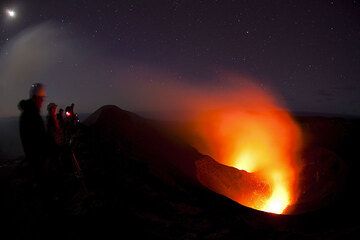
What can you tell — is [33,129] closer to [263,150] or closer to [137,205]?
[137,205]

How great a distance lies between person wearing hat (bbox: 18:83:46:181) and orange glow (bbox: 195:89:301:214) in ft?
77.9

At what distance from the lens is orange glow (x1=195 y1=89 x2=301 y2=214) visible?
3191cm

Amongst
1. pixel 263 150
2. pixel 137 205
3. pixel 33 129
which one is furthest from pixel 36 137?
pixel 263 150

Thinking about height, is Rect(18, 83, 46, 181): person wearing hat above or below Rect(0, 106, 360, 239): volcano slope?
above

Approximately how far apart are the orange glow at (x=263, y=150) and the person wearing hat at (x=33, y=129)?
23.7 metres

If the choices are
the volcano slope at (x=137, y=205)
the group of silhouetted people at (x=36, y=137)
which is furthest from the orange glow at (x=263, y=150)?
the group of silhouetted people at (x=36, y=137)

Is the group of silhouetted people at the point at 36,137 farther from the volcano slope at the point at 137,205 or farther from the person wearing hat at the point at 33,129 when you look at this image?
the volcano slope at the point at 137,205

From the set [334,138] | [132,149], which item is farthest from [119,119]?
[334,138]

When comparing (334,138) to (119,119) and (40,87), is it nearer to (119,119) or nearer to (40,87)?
(119,119)

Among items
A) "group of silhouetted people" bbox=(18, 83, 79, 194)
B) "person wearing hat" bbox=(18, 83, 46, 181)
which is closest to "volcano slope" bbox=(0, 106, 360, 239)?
"group of silhouetted people" bbox=(18, 83, 79, 194)

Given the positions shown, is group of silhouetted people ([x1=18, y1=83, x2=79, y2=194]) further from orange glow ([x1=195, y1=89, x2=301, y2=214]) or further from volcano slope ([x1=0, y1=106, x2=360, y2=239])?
orange glow ([x1=195, y1=89, x2=301, y2=214])

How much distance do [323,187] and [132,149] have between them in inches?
754

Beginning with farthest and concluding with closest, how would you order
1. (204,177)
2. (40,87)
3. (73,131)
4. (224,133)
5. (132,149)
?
(224,133) → (204,177) → (132,149) → (73,131) → (40,87)

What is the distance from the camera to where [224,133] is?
6266cm
